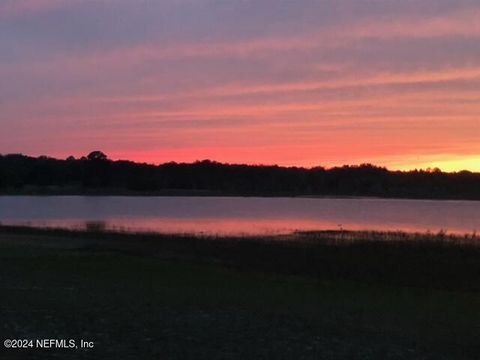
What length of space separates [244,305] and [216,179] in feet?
524

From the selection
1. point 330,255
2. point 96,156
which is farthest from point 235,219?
point 96,156

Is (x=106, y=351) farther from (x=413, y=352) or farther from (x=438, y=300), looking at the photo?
(x=438, y=300)

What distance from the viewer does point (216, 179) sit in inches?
6801

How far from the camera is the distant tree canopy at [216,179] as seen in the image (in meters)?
151

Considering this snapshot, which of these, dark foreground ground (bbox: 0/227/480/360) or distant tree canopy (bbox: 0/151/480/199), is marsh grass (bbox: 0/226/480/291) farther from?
distant tree canopy (bbox: 0/151/480/199)

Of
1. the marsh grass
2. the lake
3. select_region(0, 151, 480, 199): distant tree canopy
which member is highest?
select_region(0, 151, 480, 199): distant tree canopy

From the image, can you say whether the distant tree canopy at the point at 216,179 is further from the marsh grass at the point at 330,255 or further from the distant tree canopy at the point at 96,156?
the marsh grass at the point at 330,255

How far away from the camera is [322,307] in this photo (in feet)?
44.5

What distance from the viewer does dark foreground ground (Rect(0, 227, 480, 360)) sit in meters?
9.37

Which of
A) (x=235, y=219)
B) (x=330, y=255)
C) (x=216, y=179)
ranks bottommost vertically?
(x=330, y=255)

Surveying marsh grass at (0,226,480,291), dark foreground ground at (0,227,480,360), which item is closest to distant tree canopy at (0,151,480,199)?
marsh grass at (0,226,480,291)

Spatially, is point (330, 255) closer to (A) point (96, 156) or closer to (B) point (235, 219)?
(B) point (235, 219)

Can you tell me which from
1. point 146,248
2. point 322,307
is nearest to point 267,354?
point 322,307

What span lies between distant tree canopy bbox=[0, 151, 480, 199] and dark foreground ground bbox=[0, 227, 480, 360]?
127264 millimetres
